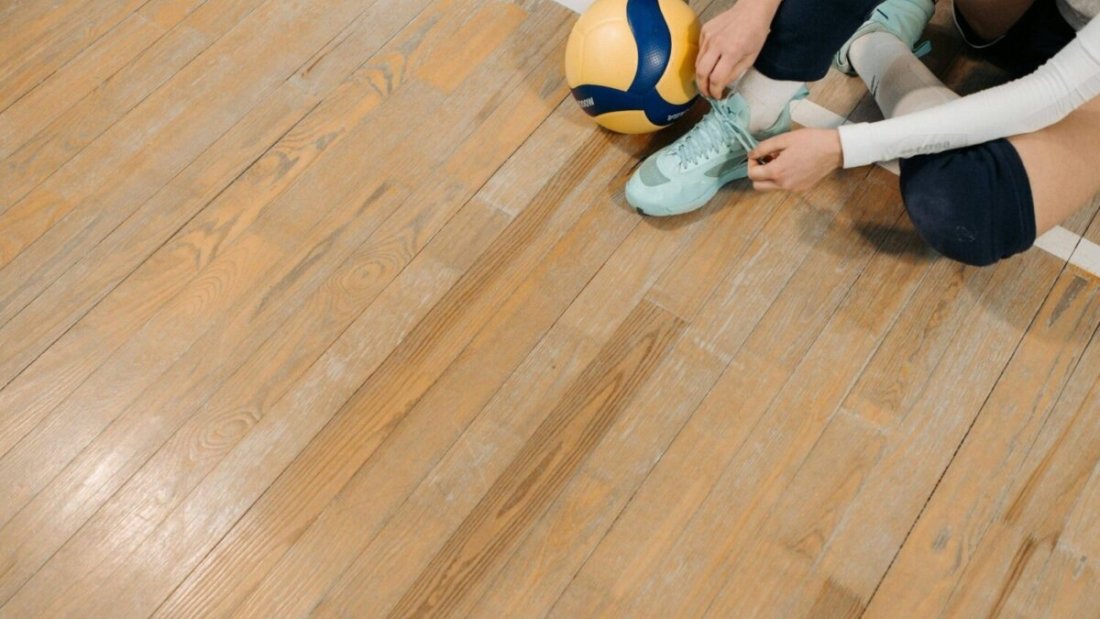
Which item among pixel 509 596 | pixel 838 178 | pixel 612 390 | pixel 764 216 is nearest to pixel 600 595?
pixel 509 596

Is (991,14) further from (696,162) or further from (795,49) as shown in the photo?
(696,162)

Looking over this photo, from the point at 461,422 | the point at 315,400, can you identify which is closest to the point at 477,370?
the point at 461,422

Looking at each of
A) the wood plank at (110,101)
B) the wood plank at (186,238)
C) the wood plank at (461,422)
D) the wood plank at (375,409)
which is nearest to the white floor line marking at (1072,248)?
the wood plank at (461,422)

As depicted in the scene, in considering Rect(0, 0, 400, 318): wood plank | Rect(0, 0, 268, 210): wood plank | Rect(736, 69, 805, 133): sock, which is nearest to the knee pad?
Rect(736, 69, 805, 133): sock

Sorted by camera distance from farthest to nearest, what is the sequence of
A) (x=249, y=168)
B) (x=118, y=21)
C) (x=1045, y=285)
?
(x=118, y=21), (x=249, y=168), (x=1045, y=285)

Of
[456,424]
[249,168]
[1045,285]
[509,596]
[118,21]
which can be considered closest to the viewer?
[509,596]

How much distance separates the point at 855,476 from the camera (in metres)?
1.40

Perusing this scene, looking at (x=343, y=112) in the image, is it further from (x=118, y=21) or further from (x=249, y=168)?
(x=118, y=21)

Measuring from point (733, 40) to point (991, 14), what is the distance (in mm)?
611

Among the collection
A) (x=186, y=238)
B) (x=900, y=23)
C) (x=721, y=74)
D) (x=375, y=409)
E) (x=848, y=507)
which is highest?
(x=721, y=74)

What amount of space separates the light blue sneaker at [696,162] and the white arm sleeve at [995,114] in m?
0.20

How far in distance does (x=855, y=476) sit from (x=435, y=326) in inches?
27.8

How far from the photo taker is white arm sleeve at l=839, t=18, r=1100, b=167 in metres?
1.29

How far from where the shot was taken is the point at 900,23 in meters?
1.73
